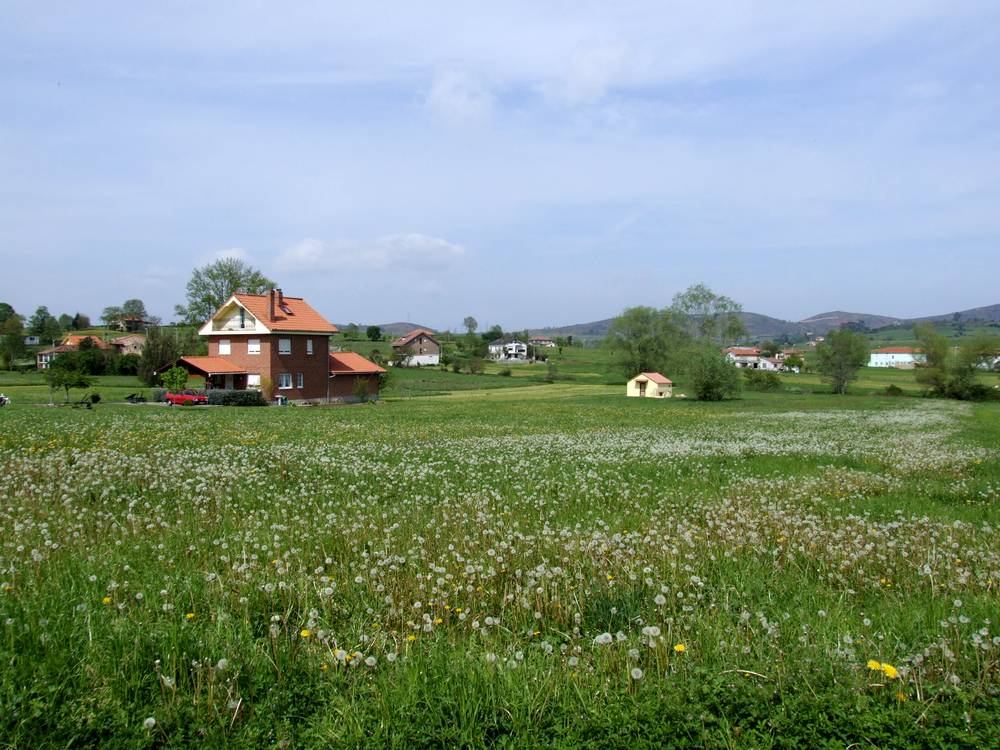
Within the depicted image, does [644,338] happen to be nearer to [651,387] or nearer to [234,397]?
[651,387]

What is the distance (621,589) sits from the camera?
6.29 meters

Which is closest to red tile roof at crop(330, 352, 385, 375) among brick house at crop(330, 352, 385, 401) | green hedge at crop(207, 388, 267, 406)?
brick house at crop(330, 352, 385, 401)

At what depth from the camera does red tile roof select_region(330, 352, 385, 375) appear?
6531 cm

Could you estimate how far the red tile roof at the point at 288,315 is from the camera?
6000 cm

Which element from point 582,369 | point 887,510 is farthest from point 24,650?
point 582,369

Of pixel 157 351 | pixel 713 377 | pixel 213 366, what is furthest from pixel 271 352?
pixel 713 377

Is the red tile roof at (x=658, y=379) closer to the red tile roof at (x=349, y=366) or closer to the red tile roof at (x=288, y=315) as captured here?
the red tile roof at (x=349, y=366)

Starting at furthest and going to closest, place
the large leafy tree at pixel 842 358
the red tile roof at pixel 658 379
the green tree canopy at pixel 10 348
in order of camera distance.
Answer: the green tree canopy at pixel 10 348 → the large leafy tree at pixel 842 358 → the red tile roof at pixel 658 379

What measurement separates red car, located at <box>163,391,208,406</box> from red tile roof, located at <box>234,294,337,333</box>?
10.3 meters

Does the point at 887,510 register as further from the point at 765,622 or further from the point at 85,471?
the point at 85,471

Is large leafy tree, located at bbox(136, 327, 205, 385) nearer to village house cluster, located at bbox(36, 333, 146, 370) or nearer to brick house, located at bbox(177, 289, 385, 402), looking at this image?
brick house, located at bbox(177, 289, 385, 402)

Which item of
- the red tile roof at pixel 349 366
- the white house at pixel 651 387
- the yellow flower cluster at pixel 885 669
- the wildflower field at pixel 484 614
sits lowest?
the white house at pixel 651 387

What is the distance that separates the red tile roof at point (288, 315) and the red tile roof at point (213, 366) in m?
4.73

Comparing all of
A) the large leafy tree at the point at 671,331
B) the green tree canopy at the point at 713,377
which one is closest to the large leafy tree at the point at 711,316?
the large leafy tree at the point at 671,331
